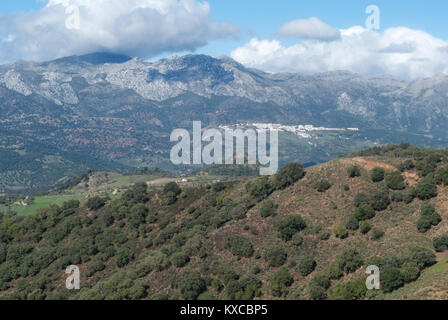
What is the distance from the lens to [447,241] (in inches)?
2135

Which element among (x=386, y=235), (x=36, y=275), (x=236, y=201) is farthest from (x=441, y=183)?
(x=36, y=275)

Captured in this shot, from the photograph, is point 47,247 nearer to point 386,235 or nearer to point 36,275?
point 36,275

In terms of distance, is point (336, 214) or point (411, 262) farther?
point (336, 214)

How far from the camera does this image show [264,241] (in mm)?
68250

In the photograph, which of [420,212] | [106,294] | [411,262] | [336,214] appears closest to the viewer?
[411,262]

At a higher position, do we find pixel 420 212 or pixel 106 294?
pixel 420 212

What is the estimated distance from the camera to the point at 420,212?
214 ft

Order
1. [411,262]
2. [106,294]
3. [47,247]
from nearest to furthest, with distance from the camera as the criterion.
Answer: [411,262]
[106,294]
[47,247]

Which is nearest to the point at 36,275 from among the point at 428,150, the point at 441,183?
the point at 441,183

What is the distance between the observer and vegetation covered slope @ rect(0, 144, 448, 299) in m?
54.6

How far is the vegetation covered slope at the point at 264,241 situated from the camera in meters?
54.6
